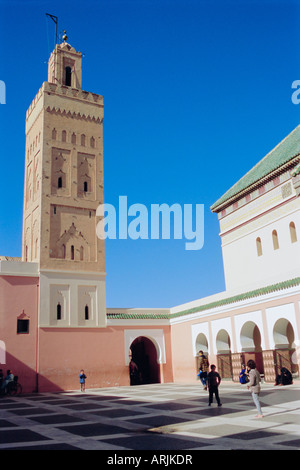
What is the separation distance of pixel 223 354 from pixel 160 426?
11301 mm

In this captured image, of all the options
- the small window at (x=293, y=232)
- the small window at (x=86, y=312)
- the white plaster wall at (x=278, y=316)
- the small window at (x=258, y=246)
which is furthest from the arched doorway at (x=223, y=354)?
the small window at (x=86, y=312)

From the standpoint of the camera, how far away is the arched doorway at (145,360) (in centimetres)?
2294

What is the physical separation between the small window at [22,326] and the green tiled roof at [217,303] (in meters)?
4.06

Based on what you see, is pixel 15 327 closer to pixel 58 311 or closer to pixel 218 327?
pixel 58 311

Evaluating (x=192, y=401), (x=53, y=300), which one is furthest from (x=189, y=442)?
(x=53, y=300)

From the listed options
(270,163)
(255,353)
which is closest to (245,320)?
(255,353)

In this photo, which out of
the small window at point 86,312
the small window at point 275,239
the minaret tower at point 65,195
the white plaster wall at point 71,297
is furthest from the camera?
the small window at point 86,312

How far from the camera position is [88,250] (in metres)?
22.3

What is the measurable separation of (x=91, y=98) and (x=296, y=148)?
12.2 meters

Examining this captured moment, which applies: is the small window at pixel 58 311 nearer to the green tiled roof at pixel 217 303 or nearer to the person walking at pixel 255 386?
the green tiled roof at pixel 217 303

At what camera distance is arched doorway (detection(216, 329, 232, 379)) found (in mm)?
18281

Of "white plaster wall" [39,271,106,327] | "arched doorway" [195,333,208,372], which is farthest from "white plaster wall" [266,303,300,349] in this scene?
"white plaster wall" [39,271,106,327]

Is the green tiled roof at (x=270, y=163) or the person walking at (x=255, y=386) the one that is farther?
the green tiled roof at (x=270, y=163)

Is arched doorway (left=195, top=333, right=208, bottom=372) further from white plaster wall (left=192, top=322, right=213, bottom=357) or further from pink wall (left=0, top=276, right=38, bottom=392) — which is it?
pink wall (left=0, top=276, right=38, bottom=392)
